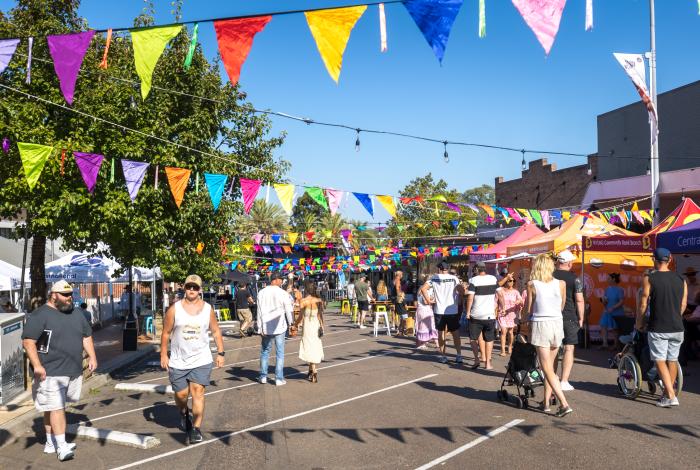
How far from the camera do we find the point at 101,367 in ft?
42.7

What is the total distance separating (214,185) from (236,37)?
574 centimetres

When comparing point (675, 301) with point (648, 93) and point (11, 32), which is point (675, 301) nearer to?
point (648, 93)

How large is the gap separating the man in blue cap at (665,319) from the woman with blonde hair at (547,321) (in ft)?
3.59

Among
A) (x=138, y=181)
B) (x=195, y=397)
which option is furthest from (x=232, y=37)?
(x=138, y=181)

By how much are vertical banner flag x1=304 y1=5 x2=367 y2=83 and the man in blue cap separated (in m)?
4.45

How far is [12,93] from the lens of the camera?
1184 centimetres

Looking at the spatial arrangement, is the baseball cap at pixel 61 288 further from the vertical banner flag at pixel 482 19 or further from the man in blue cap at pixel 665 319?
the man in blue cap at pixel 665 319

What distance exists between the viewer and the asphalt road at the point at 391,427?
5754 mm

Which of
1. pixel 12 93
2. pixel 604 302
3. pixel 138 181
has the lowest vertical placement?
pixel 604 302

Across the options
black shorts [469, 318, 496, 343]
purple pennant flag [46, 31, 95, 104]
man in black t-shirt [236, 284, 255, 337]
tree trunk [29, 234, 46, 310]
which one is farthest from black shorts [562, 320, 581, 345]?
man in black t-shirt [236, 284, 255, 337]

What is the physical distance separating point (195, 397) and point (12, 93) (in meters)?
8.24

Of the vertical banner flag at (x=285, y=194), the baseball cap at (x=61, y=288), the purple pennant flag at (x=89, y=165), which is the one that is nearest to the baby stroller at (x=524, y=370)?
the baseball cap at (x=61, y=288)

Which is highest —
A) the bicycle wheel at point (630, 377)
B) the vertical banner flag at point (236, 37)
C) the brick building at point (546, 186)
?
the brick building at point (546, 186)

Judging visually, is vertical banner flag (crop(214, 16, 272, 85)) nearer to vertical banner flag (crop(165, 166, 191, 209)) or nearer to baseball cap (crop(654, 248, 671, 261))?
vertical banner flag (crop(165, 166, 191, 209))
